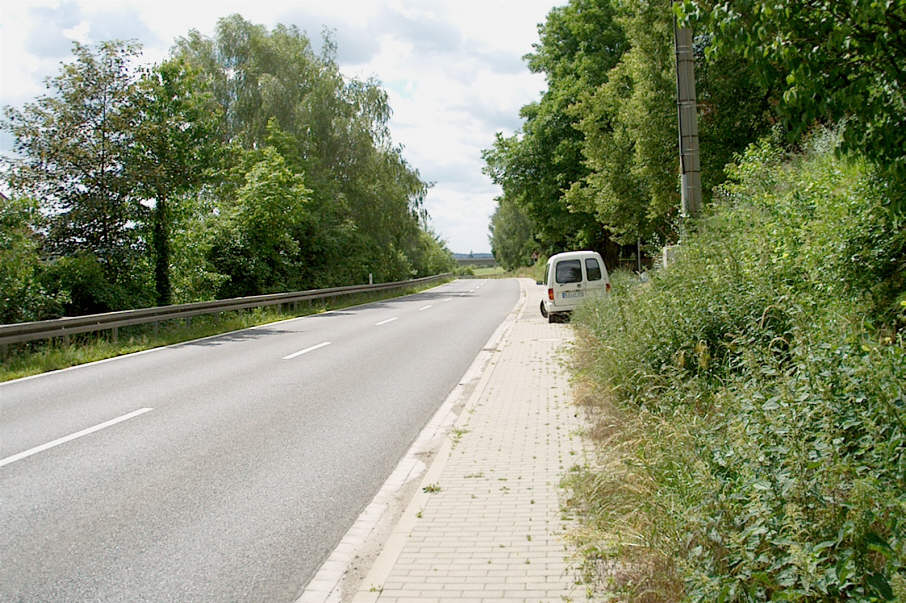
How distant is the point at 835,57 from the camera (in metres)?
4.82

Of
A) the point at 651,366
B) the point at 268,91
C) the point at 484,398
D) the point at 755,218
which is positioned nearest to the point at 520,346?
the point at 484,398

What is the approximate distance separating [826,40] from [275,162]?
28.3 m

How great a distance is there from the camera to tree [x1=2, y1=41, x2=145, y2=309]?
68.6 feet

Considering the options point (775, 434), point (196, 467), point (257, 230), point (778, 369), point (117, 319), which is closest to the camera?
point (775, 434)

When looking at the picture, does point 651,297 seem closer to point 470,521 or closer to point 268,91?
point 470,521

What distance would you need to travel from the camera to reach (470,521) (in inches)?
200

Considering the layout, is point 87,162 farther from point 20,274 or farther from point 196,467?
point 196,467

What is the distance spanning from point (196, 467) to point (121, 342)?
38.6ft

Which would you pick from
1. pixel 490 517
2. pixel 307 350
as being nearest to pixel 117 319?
pixel 307 350

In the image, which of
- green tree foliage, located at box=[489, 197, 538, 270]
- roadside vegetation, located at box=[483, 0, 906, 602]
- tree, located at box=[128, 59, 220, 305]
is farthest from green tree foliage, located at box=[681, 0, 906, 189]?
green tree foliage, located at box=[489, 197, 538, 270]

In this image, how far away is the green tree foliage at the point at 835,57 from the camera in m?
4.55

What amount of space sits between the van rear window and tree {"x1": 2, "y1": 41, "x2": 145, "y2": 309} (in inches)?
499

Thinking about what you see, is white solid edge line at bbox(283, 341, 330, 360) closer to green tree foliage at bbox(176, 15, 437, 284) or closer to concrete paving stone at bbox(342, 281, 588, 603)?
concrete paving stone at bbox(342, 281, 588, 603)

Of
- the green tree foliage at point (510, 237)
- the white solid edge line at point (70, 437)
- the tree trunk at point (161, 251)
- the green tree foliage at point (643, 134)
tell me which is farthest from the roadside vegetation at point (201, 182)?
the green tree foliage at point (510, 237)
